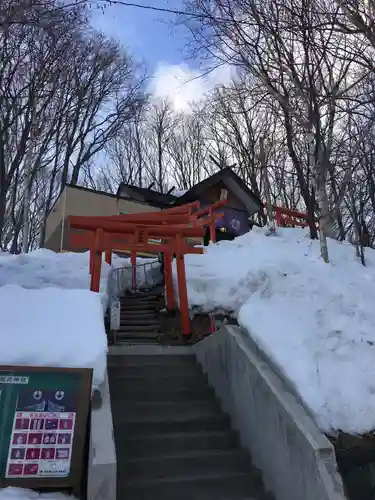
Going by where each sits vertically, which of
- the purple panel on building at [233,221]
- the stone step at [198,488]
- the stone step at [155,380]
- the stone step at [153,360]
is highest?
the purple panel on building at [233,221]

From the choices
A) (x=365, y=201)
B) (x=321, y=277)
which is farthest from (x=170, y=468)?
(x=365, y=201)

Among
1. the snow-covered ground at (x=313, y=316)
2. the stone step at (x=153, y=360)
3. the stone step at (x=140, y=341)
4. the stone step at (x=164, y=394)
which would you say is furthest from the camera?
the stone step at (x=140, y=341)

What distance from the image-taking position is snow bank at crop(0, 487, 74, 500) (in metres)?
3.50

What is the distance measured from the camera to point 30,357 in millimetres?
4402

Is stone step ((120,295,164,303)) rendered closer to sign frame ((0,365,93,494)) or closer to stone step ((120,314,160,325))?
stone step ((120,314,160,325))

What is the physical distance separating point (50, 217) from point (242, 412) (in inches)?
710

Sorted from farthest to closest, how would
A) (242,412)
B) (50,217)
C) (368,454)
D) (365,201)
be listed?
(50,217)
(365,201)
(242,412)
(368,454)

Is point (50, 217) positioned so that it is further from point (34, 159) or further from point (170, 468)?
point (170, 468)

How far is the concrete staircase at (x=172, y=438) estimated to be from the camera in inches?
172

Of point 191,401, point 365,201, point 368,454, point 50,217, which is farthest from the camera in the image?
point 50,217

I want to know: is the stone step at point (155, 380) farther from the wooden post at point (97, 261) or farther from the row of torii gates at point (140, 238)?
the wooden post at point (97, 261)

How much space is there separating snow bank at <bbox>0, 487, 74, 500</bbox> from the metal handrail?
29.7 ft

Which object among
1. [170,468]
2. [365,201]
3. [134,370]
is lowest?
[170,468]

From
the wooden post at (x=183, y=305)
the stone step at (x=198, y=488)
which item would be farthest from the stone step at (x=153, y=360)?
the wooden post at (x=183, y=305)
